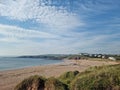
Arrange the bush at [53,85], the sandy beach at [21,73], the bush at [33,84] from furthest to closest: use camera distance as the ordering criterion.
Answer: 1. the sandy beach at [21,73]
2. the bush at [33,84]
3. the bush at [53,85]

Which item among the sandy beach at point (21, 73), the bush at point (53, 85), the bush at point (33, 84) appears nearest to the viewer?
the bush at point (53, 85)

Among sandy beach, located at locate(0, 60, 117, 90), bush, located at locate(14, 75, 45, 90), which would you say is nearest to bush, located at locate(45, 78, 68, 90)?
bush, located at locate(14, 75, 45, 90)

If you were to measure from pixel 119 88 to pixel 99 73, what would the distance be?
706 mm

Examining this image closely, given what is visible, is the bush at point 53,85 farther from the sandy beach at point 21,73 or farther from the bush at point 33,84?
the sandy beach at point 21,73

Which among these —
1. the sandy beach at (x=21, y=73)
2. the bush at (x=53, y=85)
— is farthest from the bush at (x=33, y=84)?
the sandy beach at (x=21, y=73)

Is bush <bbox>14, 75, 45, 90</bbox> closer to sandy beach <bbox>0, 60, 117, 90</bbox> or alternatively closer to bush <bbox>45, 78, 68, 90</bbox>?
bush <bbox>45, 78, 68, 90</bbox>

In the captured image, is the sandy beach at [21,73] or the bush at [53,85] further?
the sandy beach at [21,73]

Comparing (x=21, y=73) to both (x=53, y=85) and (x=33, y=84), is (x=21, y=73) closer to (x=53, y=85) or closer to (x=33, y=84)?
(x=33, y=84)

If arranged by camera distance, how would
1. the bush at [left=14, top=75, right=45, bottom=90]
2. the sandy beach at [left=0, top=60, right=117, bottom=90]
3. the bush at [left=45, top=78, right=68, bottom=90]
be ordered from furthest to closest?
the sandy beach at [left=0, top=60, right=117, bottom=90] → the bush at [left=14, top=75, right=45, bottom=90] → the bush at [left=45, top=78, right=68, bottom=90]

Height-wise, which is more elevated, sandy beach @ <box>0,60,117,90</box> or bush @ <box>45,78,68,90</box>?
bush @ <box>45,78,68,90</box>

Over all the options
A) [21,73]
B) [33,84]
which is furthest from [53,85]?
[21,73]

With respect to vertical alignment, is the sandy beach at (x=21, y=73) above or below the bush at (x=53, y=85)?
below

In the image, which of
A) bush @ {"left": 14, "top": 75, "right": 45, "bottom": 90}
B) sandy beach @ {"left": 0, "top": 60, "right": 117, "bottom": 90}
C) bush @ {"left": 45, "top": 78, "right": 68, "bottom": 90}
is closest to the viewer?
bush @ {"left": 45, "top": 78, "right": 68, "bottom": 90}

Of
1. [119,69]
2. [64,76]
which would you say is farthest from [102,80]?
[64,76]
